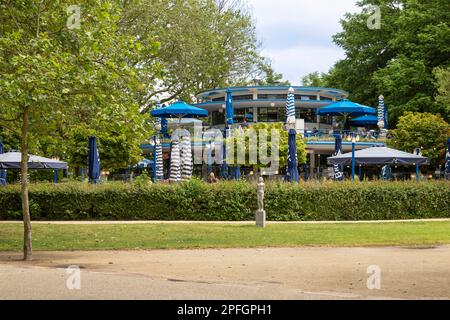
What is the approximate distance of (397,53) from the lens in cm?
6756

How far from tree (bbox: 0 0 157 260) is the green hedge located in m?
7.93

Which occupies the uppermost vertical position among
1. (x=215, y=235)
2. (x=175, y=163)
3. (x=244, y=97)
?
(x=244, y=97)

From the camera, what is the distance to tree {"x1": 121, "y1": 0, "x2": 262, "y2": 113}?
48878 millimetres

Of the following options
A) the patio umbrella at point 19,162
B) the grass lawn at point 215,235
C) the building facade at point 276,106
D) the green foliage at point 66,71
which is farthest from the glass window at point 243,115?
the green foliage at point 66,71

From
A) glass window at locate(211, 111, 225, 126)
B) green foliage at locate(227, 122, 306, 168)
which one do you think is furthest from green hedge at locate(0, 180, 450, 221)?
glass window at locate(211, 111, 225, 126)

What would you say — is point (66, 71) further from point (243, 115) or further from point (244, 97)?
point (243, 115)

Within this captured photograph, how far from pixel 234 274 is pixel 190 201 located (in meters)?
14.1

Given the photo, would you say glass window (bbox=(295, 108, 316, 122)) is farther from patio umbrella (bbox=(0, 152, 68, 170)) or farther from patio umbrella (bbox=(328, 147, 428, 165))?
patio umbrella (bbox=(0, 152, 68, 170))

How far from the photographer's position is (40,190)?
89.4 ft

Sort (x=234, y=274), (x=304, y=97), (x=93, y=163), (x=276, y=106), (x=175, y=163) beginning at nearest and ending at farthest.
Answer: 1. (x=234, y=274)
2. (x=93, y=163)
3. (x=175, y=163)
4. (x=276, y=106)
5. (x=304, y=97)

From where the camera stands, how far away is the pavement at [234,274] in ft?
34.7

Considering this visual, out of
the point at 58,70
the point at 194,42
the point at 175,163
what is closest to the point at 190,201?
the point at 175,163

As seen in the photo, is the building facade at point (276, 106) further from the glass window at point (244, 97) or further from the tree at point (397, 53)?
the tree at point (397, 53)

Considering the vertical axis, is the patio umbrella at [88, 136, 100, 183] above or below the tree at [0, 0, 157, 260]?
below
